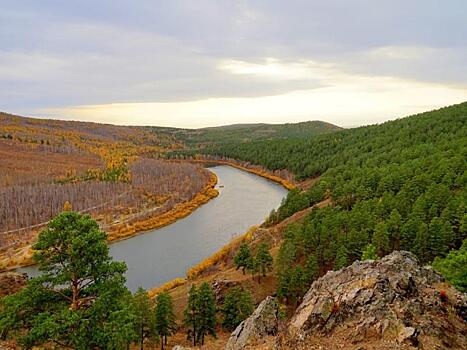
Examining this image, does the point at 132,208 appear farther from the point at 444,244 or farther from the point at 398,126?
the point at 398,126

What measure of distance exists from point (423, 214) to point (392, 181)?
51.3 ft

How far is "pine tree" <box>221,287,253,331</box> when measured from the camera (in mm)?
29984

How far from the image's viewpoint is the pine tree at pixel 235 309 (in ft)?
98.4

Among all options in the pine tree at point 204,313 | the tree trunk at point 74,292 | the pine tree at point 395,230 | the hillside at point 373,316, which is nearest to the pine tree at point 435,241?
the pine tree at point 395,230

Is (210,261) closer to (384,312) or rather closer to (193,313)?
(193,313)

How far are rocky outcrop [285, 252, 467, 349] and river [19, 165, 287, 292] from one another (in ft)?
123

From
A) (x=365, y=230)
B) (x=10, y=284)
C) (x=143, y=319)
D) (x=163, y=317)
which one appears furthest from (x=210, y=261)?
(x=10, y=284)

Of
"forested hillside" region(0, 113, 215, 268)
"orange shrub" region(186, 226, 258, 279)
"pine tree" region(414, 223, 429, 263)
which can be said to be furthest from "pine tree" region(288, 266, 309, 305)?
"forested hillside" region(0, 113, 215, 268)

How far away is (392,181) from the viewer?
52.2 meters

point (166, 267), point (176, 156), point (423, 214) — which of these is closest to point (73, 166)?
point (176, 156)

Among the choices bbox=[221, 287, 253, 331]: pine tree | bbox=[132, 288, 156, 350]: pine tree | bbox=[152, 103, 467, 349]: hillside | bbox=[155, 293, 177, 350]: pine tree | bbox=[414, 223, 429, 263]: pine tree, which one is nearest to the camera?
bbox=[152, 103, 467, 349]: hillside

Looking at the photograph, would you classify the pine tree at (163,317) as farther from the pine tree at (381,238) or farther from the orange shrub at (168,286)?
the pine tree at (381,238)

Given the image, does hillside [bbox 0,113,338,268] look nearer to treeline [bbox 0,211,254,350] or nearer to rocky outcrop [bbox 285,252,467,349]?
treeline [bbox 0,211,254,350]

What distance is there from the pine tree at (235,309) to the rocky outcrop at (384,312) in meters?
18.6
